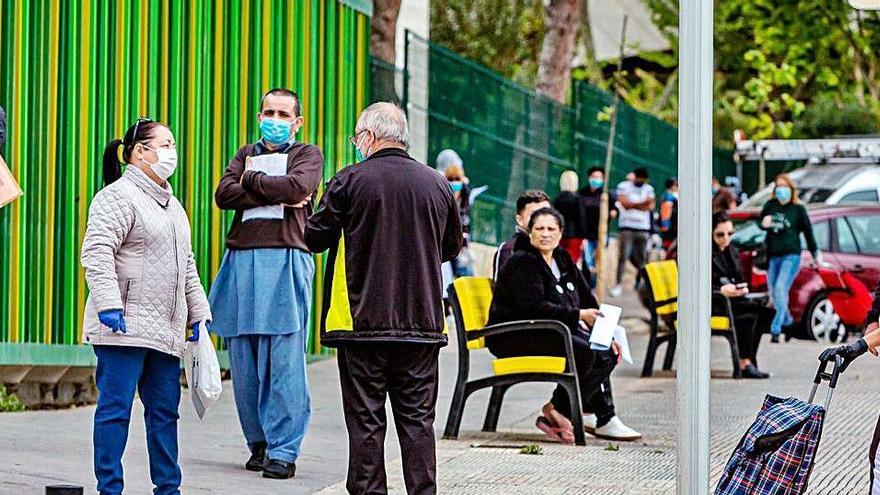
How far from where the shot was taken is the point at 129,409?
6812mm

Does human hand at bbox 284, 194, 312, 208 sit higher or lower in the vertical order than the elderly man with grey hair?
higher

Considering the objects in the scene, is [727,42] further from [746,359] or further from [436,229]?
[436,229]

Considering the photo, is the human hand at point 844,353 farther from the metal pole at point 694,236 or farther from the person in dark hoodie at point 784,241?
the person in dark hoodie at point 784,241

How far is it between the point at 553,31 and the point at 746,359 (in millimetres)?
10038

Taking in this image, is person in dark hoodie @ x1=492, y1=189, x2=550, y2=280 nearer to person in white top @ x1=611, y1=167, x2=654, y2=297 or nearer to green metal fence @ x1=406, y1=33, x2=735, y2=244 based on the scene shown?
green metal fence @ x1=406, y1=33, x2=735, y2=244

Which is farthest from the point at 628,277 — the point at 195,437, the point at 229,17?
the point at 195,437

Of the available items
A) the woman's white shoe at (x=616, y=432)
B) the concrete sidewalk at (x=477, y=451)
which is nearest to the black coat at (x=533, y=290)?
the woman's white shoe at (x=616, y=432)

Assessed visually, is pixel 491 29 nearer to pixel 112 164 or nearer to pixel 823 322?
pixel 823 322

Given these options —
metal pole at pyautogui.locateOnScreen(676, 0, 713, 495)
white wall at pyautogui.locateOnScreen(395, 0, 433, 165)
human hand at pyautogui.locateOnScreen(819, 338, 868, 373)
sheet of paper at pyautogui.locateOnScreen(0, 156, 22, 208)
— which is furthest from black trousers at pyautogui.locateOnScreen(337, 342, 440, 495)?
white wall at pyautogui.locateOnScreen(395, 0, 433, 165)

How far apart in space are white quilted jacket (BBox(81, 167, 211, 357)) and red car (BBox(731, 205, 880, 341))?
11.5 meters

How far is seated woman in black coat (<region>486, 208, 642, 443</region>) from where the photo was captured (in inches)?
376

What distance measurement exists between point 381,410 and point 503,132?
13.6 metres

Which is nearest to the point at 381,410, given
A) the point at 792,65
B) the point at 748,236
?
the point at 748,236

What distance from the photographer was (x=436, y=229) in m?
6.91
